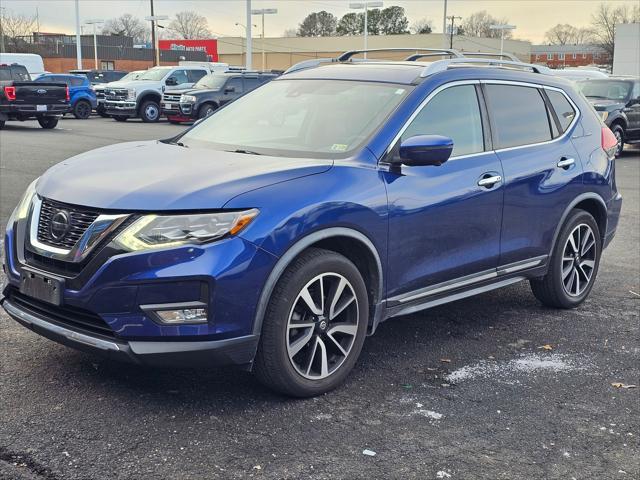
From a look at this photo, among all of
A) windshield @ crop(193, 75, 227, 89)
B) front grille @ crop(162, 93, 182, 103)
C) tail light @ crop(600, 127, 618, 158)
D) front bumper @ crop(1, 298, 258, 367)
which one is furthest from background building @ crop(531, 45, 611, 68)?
front bumper @ crop(1, 298, 258, 367)

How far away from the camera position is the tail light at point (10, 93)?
891 inches

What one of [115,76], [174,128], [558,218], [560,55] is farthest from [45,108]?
[560,55]

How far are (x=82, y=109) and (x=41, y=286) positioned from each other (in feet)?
91.2

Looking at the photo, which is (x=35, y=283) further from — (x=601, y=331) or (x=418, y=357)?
(x=601, y=331)

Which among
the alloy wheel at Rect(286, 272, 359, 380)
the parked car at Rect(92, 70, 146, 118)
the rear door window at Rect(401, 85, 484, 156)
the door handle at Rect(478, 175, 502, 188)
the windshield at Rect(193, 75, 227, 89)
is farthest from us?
the parked car at Rect(92, 70, 146, 118)

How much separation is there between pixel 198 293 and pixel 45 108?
21.5 meters

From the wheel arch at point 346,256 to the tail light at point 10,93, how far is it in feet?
68.6

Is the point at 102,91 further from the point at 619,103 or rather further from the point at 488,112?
the point at 488,112

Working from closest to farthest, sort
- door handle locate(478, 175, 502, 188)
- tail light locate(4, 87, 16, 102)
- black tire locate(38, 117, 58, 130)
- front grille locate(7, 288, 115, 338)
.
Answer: front grille locate(7, 288, 115, 338)
door handle locate(478, 175, 502, 188)
tail light locate(4, 87, 16, 102)
black tire locate(38, 117, 58, 130)

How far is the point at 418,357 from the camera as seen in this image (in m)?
4.83

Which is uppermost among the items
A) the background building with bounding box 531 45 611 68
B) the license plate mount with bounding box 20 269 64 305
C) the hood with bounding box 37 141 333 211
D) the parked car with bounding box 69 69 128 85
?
the background building with bounding box 531 45 611 68

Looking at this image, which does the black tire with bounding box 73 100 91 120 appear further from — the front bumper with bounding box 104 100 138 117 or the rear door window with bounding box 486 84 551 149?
the rear door window with bounding box 486 84 551 149

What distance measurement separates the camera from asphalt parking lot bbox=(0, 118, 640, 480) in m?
3.40

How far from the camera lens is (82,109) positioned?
98.3 feet
